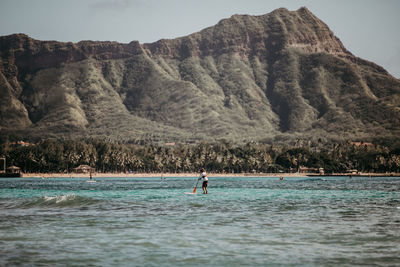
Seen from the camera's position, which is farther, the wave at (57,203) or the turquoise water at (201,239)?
the wave at (57,203)

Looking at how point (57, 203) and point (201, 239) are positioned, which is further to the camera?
point (57, 203)

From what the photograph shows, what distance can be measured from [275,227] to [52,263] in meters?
14.5

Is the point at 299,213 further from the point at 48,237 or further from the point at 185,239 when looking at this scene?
the point at 48,237

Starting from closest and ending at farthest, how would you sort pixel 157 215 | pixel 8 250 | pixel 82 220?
pixel 8 250, pixel 82 220, pixel 157 215

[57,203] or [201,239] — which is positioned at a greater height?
[201,239]

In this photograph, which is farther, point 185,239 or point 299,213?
point 299,213

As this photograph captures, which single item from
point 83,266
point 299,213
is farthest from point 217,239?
point 299,213

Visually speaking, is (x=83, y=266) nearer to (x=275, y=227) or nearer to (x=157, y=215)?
(x=275, y=227)

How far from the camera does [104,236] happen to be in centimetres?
2734

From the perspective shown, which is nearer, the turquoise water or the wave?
the turquoise water

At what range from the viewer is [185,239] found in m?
26.3

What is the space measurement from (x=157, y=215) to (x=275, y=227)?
34.8 feet

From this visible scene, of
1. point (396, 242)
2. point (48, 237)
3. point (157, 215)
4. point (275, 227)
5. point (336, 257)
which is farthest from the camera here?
point (157, 215)

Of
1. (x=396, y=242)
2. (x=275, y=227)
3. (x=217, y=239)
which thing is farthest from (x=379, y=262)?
(x=275, y=227)
